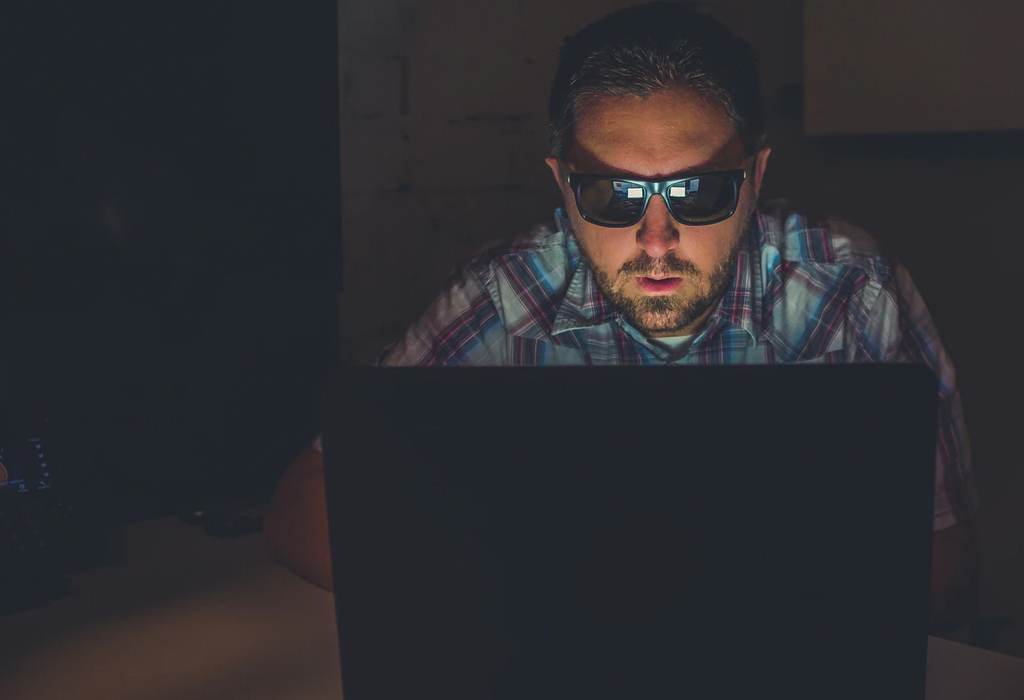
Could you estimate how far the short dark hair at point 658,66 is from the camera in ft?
4.36

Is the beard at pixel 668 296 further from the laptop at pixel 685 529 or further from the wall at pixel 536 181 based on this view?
the laptop at pixel 685 529

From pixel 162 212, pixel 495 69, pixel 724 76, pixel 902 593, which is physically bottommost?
pixel 902 593

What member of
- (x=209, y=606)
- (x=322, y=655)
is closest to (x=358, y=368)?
(x=322, y=655)

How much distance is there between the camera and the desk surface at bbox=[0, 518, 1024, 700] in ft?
2.78

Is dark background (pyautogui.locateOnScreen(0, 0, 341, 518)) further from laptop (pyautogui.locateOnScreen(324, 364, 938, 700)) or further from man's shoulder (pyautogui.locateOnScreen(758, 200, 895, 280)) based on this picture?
laptop (pyautogui.locateOnScreen(324, 364, 938, 700))

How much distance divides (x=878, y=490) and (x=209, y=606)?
0.80m

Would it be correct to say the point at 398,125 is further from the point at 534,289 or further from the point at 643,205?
the point at 643,205

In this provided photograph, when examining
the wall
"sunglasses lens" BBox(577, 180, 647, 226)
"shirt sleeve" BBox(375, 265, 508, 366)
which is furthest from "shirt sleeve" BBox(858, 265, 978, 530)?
"shirt sleeve" BBox(375, 265, 508, 366)

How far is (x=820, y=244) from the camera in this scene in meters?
1.47

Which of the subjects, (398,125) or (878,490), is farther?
(398,125)

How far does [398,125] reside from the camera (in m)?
1.94

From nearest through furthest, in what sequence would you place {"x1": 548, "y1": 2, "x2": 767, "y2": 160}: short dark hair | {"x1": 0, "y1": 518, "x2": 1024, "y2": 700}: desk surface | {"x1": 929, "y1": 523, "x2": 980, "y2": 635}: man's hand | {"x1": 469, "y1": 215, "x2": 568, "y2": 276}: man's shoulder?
{"x1": 0, "y1": 518, "x2": 1024, "y2": 700}: desk surface → {"x1": 929, "y1": 523, "x2": 980, "y2": 635}: man's hand → {"x1": 548, "y1": 2, "x2": 767, "y2": 160}: short dark hair → {"x1": 469, "y1": 215, "x2": 568, "y2": 276}: man's shoulder

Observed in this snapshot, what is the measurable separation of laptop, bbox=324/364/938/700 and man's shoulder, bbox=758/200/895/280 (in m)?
0.98

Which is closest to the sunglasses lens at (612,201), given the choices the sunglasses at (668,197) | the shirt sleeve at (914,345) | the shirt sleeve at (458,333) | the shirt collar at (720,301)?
the sunglasses at (668,197)
